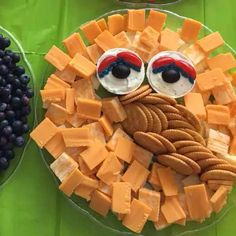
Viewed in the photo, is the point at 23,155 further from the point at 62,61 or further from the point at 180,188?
the point at 180,188

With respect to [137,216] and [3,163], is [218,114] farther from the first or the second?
[3,163]

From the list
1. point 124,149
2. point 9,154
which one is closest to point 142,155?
point 124,149

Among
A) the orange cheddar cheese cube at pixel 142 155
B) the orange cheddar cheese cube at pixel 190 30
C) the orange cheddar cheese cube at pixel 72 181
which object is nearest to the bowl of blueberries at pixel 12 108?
the orange cheddar cheese cube at pixel 72 181

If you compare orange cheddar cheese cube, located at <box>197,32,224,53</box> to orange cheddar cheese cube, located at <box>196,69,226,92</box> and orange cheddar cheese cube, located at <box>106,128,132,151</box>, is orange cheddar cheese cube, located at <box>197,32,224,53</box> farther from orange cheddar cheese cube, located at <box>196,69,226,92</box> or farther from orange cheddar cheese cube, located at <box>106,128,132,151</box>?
orange cheddar cheese cube, located at <box>106,128,132,151</box>

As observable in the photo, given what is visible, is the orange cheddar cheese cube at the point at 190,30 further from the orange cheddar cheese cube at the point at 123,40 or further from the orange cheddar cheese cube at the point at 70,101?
the orange cheddar cheese cube at the point at 70,101

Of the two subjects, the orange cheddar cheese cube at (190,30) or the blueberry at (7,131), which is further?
the orange cheddar cheese cube at (190,30)

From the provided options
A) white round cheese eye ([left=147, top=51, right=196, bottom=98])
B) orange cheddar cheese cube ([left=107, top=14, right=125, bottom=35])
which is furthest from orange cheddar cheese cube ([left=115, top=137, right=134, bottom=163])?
orange cheddar cheese cube ([left=107, top=14, right=125, bottom=35])
